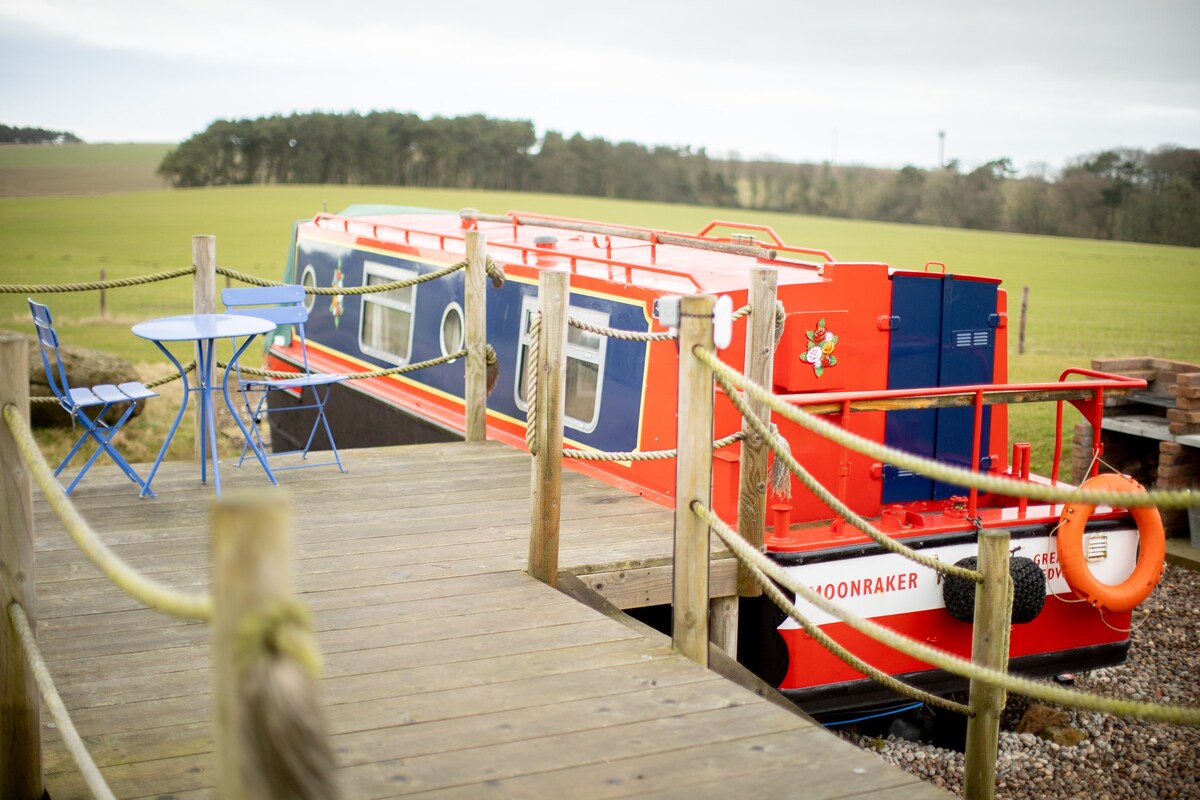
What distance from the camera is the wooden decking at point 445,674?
3.08 m

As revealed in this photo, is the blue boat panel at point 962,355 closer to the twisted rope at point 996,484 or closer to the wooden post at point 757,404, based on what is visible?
the wooden post at point 757,404

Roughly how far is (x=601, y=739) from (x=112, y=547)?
2865 mm

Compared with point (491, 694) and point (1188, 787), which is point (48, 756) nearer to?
point (491, 694)

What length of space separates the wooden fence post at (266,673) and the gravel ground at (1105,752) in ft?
15.3

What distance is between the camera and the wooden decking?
308 cm

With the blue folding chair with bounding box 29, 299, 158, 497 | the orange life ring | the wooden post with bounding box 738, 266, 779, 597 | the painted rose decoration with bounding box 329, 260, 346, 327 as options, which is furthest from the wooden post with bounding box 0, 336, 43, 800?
the painted rose decoration with bounding box 329, 260, 346, 327

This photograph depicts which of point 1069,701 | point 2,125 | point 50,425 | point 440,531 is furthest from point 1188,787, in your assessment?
point 2,125

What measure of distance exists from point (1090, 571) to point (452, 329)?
4.62m

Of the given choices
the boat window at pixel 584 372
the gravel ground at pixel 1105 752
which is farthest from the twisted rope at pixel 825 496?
the boat window at pixel 584 372

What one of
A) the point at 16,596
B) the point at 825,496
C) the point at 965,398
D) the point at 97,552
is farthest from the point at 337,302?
the point at 97,552

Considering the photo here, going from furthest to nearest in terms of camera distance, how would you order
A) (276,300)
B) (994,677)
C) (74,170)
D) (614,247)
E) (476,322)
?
(74,170)
(614,247)
(276,300)
(476,322)
(994,677)

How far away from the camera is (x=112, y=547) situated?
16.7 feet

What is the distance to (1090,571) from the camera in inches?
233

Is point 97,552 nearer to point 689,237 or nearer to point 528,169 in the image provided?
point 689,237
